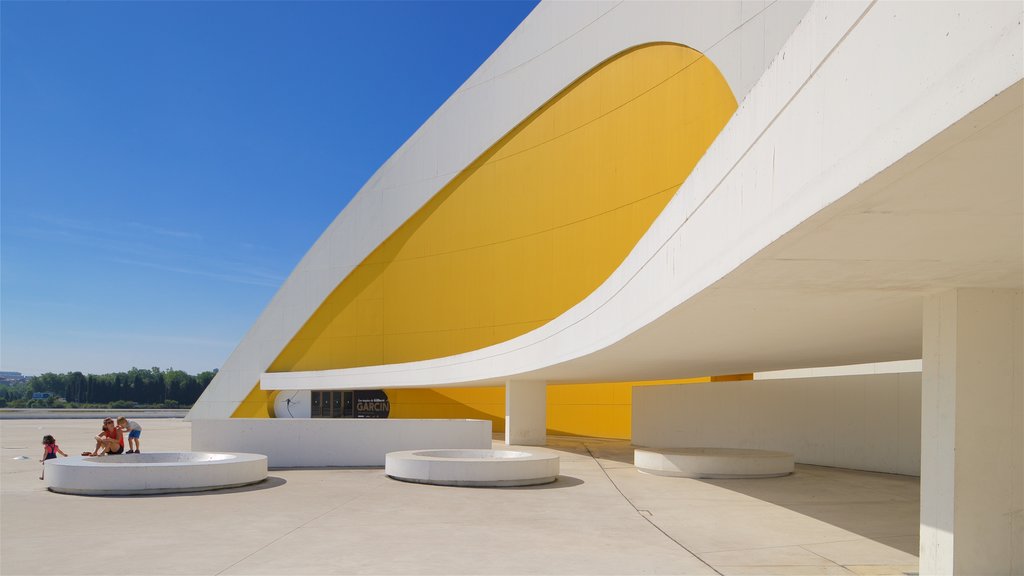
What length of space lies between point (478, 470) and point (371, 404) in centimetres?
2244

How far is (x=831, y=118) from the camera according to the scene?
415 cm

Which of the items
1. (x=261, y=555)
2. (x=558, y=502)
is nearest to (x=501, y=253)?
(x=558, y=502)

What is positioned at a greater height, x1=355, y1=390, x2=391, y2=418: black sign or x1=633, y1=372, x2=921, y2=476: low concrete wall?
x1=633, y1=372, x2=921, y2=476: low concrete wall

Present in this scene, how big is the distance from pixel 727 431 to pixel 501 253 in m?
12.3

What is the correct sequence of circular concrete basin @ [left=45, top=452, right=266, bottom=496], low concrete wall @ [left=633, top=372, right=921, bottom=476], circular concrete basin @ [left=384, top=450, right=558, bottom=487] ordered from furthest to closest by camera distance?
low concrete wall @ [left=633, top=372, right=921, bottom=476] → circular concrete basin @ [left=384, top=450, right=558, bottom=487] → circular concrete basin @ [left=45, top=452, right=266, bottom=496]

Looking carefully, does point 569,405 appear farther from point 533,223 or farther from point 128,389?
point 128,389

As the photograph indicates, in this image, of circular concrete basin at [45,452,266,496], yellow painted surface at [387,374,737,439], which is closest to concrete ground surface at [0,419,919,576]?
circular concrete basin at [45,452,266,496]

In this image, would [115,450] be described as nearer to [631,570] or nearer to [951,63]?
[631,570]

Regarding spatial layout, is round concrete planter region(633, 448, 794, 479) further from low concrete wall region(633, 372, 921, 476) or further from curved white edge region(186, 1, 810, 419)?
curved white edge region(186, 1, 810, 419)

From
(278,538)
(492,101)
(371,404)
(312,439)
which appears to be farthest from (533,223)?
(278,538)

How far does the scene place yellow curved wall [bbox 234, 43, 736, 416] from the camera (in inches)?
954

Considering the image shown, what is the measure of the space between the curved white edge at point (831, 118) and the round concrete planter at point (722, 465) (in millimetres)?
7006

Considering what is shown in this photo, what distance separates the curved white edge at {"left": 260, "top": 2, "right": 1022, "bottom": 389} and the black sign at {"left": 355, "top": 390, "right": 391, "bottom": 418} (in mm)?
27046

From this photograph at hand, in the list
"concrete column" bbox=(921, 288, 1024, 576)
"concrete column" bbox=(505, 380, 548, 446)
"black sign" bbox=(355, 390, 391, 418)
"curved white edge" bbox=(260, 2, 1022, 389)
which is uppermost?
"curved white edge" bbox=(260, 2, 1022, 389)
